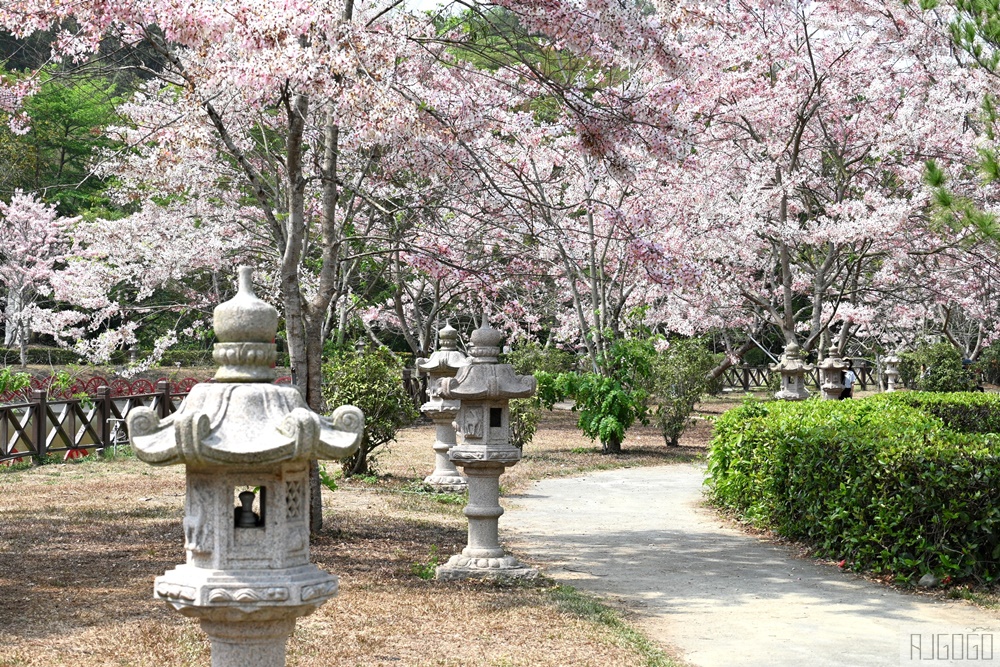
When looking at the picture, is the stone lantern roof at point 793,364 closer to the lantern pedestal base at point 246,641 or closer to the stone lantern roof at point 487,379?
the stone lantern roof at point 487,379

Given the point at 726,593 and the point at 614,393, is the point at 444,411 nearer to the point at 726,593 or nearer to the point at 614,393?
the point at 614,393

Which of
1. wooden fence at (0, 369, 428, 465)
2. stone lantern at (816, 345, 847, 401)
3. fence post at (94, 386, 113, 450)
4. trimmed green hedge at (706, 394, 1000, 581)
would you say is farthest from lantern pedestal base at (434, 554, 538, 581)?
stone lantern at (816, 345, 847, 401)

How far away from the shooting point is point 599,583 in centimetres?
888

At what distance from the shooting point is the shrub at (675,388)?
20.3 metres

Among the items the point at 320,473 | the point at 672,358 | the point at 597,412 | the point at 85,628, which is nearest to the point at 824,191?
the point at 672,358

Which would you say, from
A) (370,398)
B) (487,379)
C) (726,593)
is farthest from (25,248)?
(726,593)

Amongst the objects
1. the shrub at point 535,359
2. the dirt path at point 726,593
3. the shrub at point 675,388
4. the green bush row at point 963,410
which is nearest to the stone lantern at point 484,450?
the dirt path at point 726,593

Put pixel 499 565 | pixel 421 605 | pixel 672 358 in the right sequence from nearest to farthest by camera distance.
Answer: pixel 421 605, pixel 499 565, pixel 672 358

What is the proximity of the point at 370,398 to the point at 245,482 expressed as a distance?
34.4 feet

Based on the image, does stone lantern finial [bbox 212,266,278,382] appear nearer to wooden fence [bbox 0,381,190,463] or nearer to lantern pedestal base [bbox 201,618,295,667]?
lantern pedestal base [bbox 201,618,295,667]

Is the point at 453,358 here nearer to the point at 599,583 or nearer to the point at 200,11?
the point at 599,583

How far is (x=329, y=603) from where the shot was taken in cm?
755

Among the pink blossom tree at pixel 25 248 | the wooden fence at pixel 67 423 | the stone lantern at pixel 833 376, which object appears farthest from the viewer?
the pink blossom tree at pixel 25 248

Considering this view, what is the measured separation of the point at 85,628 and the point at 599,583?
405 centimetres
